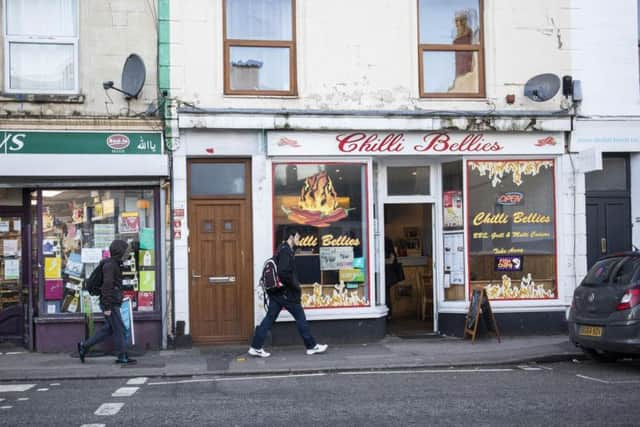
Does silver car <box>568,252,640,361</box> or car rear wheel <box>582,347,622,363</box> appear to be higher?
silver car <box>568,252,640,361</box>

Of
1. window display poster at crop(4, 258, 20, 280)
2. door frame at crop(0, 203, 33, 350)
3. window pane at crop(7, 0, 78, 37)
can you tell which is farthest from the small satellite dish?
window display poster at crop(4, 258, 20, 280)

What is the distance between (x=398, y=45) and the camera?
43.7 feet

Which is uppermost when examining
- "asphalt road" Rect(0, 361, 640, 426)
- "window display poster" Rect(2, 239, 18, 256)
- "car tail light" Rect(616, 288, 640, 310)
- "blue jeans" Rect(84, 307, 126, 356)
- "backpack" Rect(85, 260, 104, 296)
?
"window display poster" Rect(2, 239, 18, 256)

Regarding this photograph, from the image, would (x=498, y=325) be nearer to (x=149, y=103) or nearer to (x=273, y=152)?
(x=273, y=152)

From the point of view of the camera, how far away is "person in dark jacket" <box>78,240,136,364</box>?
444 inches

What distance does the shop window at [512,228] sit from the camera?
44.4ft

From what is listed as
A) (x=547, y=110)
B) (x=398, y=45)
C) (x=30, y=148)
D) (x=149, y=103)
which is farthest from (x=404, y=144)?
(x=30, y=148)

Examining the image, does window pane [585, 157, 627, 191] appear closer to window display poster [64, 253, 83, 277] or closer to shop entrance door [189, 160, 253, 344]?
shop entrance door [189, 160, 253, 344]

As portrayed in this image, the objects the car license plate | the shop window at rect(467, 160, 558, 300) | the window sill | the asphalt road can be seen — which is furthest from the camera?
the shop window at rect(467, 160, 558, 300)

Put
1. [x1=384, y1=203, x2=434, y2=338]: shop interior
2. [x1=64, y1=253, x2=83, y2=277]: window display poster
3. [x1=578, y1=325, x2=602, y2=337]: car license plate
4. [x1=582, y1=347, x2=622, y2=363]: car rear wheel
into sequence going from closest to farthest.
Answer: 1. [x1=578, y1=325, x2=602, y2=337]: car license plate
2. [x1=582, y1=347, x2=622, y2=363]: car rear wheel
3. [x1=64, y1=253, x2=83, y2=277]: window display poster
4. [x1=384, y1=203, x2=434, y2=338]: shop interior

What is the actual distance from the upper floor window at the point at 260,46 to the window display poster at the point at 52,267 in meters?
4.21

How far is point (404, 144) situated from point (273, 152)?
2.34m

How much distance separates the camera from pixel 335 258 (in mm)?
13148

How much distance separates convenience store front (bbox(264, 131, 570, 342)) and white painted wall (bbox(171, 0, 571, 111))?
0.66m
